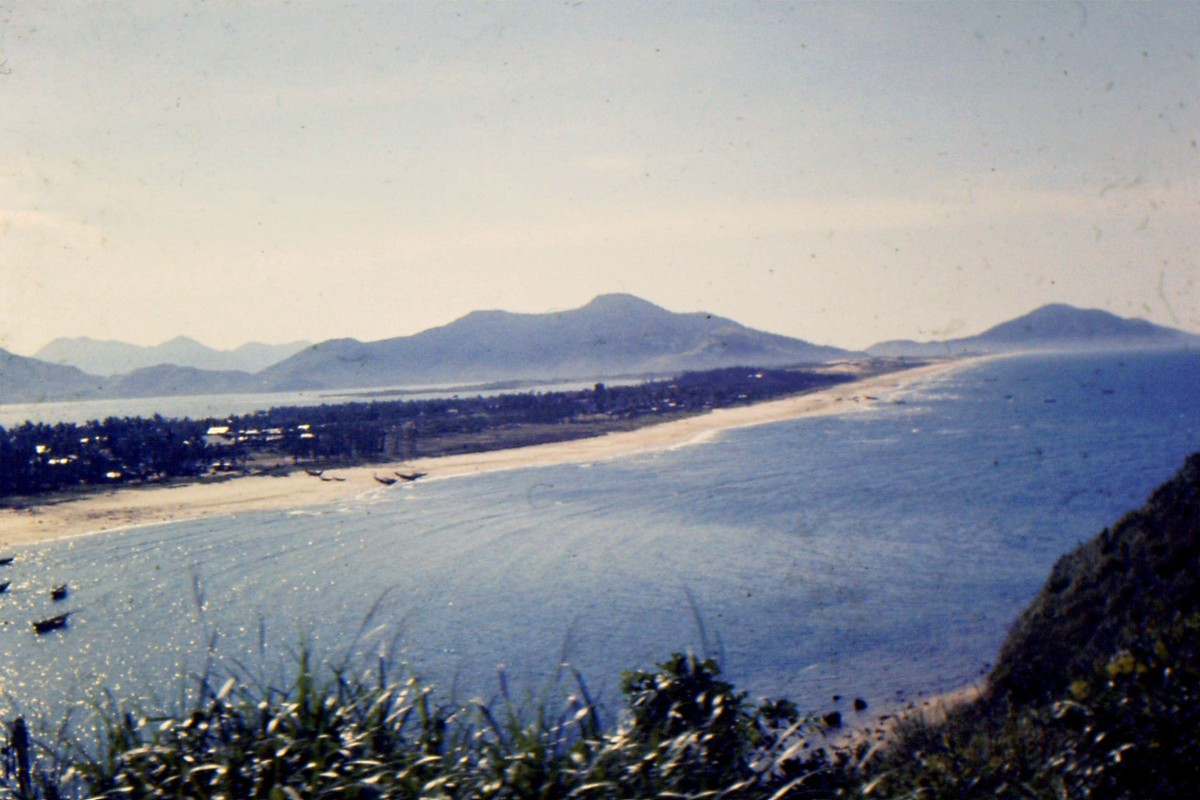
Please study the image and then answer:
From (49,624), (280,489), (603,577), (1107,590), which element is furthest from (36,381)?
(1107,590)

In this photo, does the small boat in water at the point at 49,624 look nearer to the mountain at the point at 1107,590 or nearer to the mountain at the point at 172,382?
the mountain at the point at 1107,590

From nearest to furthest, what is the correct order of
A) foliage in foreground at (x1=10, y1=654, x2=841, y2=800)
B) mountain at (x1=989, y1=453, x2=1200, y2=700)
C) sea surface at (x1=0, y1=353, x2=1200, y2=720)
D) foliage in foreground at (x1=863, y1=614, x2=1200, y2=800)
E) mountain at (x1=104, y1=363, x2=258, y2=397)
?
foliage in foreground at (x1=10, y1=654, x2=841, y2=800) < foliage in foreground at (x1=863, y1=614, x2=1200, y2=800) < mountain at (x1=989, y1=453, x2=1200, y2=700) < sea surface at (x1=0, y1=353, x2=1200, y2=720) < mountain at (x1=104, y1=363, x2=258, y2=397)

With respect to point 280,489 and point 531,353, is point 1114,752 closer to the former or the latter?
point 280,489

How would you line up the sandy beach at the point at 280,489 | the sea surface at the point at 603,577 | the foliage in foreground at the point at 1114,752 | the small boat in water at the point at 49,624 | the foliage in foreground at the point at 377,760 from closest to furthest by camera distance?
the foliage in foreground at the point at 377,760 → the foliage in foreground at the point at 1114,752 → the sea surface at the point at 603,577 → the small boat in water at the point at 49,624 → the sandy beach at the point at 280,489

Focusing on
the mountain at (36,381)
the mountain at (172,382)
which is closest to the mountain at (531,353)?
the mountain at (172,382)

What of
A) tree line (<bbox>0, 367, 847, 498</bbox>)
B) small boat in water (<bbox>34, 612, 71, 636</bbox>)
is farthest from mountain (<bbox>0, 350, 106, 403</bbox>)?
small boat in water (<bbox>34, 612, 71, 636</bbox>)

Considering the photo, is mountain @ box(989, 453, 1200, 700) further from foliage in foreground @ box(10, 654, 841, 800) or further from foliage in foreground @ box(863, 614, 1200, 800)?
foliage in foreground @ box(10, 654, 841, 800)

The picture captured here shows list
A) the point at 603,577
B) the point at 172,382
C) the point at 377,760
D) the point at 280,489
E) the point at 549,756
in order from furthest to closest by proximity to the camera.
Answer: the point at 172,382 < the point at 280,489 < the point at 603,577 < the point at 549,756 < the point at 377,760
